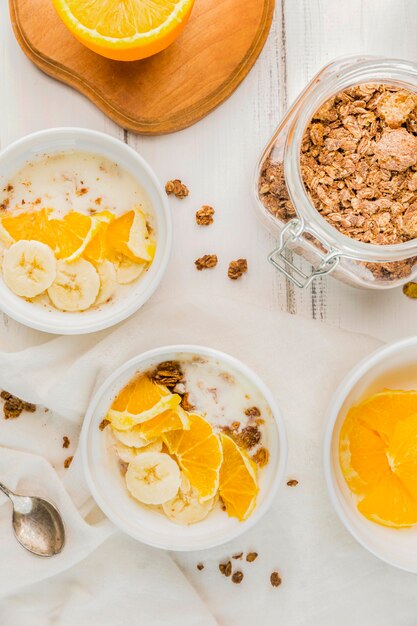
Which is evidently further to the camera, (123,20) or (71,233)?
(71,233)

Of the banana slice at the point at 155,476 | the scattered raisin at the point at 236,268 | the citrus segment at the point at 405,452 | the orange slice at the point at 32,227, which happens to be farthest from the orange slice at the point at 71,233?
the citrus segment at the point at 405,452

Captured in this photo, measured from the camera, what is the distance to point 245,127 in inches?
50.2

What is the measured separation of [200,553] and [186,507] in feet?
0.35

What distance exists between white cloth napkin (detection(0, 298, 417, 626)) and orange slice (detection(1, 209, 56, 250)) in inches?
7.2

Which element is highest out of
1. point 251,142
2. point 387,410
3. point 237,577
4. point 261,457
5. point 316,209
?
Answer: point 251,142

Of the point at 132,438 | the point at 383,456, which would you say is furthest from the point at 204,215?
the point at 383,456

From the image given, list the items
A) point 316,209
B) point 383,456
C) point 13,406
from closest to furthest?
point 316,209
point 383,456
point 13,406

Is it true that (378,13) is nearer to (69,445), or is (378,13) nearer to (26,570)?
(69,445)

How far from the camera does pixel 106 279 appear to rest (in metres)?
1.23

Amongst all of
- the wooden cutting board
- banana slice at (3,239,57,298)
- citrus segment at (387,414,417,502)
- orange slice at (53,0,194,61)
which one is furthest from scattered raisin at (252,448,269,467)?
orange slice at (53,0,194,61)

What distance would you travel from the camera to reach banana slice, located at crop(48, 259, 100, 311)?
1222 millimetres

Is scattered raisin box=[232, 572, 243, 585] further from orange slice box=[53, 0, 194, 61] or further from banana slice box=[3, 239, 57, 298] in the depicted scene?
orange slice box=[53, 0, 194, 61]

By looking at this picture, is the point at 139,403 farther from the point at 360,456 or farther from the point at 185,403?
the point at 360,456

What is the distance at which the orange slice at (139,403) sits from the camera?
1216 mm
